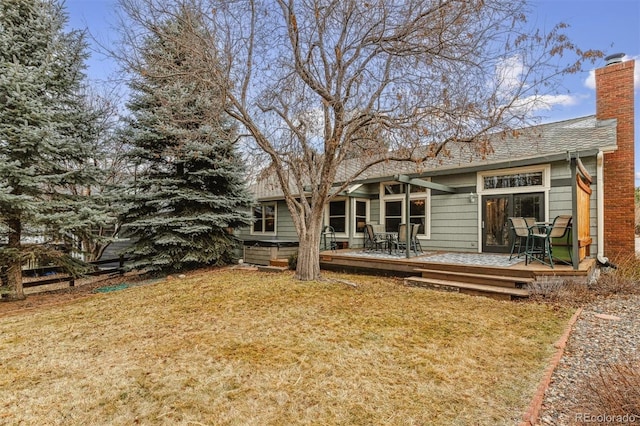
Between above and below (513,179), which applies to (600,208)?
below

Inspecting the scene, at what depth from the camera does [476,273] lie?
6.28m

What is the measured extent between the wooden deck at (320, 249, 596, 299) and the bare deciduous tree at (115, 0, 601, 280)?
1876 millimetres

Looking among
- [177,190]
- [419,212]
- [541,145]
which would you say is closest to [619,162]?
[541,145]

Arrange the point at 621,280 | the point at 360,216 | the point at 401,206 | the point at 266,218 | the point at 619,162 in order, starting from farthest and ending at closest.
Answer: the point at 266,218 → the point at 360,216 → the point at 401,206 → the point at 619,162 → the point at 621,280

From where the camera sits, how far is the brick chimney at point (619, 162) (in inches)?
295

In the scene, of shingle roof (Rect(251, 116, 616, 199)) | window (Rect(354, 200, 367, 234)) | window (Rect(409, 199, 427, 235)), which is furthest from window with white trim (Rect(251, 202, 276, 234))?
window (Rect(409, 199, 427, 235))

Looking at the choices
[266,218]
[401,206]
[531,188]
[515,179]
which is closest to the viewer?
[531,188]

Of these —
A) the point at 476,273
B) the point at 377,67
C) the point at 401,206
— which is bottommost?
the point at 476,273

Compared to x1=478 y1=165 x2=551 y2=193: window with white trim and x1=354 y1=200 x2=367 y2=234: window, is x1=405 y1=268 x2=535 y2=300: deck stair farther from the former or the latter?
x1=354 y1=200 x2=367 y2=234: window

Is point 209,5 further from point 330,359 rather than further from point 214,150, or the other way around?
point 330,359

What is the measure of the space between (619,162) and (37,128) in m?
12.8

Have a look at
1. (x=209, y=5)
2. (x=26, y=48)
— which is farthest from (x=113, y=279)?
(x=209, y=5)

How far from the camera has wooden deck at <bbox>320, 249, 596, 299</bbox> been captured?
5625 mm

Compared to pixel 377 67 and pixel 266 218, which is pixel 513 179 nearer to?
pixel 377 67
